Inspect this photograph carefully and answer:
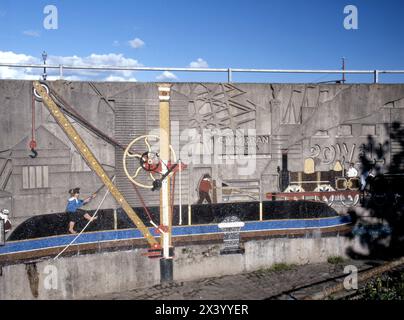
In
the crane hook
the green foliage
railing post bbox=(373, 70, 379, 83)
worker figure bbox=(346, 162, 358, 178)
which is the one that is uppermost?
railing post bbox=(373, 70, 379, 83)

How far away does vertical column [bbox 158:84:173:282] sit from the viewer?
8875 mm

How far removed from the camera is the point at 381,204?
1000 centimetres

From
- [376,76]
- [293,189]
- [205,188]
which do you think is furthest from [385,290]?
[376,76]

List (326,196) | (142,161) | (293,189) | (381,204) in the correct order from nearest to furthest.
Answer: (142,161)
(293,189)
(326,196)
(381,204)

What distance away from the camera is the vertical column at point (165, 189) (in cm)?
888

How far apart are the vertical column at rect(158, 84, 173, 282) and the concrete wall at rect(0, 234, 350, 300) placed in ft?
0.56

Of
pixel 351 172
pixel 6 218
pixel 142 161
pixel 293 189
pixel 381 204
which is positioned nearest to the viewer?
pixel 6 218

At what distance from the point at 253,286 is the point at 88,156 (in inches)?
187

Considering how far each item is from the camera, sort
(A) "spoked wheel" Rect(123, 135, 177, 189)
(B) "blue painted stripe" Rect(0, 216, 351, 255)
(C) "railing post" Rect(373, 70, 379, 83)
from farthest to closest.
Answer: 1. (C) "railing post" Rect(373, 70, 379, 83)
2. (A) "spoked wheel" Rect(123, 135, 177, 189)
3. (B) "blue painted stripe" Rect(0, 216, 351, 255)

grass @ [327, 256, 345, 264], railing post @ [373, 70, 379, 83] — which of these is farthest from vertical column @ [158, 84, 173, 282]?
railing post @ [373, 70, 379, 83]

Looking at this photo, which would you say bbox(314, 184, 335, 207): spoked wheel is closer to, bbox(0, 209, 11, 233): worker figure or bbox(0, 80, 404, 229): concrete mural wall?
bbox(0, 80, 404, 229): concrete mural wall

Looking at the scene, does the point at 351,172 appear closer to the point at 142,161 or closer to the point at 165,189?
the point at 165,189

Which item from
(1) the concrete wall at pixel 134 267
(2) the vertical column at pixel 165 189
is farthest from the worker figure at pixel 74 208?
(2) the vertical column at pixel 165 189
